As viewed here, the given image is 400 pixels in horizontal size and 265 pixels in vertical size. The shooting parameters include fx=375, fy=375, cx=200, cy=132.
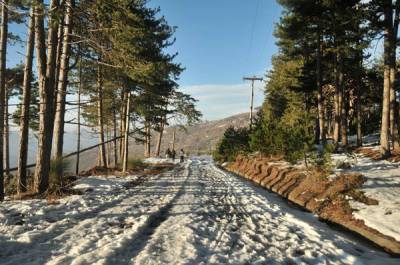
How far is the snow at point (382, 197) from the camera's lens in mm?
8430

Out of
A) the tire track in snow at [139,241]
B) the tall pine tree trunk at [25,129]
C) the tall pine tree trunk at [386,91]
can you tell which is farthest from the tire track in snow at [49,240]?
the tall pine tree trunk at [386,91]

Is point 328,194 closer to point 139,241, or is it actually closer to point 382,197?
point 382,197

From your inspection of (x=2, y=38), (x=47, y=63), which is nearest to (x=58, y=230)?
(x=47, y=63)

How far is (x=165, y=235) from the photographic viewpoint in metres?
7.25

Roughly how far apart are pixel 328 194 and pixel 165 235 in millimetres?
6590

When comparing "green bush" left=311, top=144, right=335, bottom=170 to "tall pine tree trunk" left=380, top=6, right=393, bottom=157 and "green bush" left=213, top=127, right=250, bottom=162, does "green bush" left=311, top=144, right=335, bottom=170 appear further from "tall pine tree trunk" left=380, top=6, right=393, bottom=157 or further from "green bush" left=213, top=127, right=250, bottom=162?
"green bush" left=213, top=127, right=250, bottom=162

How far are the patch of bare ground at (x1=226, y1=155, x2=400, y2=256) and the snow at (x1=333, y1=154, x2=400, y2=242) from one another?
0.16 m

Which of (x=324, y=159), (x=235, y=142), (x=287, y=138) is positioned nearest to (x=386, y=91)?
(x=287, y=138)

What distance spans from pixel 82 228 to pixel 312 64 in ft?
75.1

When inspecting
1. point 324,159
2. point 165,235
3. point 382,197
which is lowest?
point 165,235

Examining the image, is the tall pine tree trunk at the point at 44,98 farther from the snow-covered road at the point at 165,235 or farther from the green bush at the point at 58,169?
the green bush at the point at 58,169

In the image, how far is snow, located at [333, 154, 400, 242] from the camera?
8.43 m

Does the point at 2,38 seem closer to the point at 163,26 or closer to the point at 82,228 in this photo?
the point at 82,228

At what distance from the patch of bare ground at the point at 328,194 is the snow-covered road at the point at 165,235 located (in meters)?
0.54
